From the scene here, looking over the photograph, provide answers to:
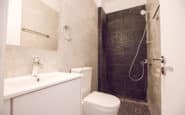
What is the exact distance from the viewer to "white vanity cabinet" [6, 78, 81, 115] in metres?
0.57

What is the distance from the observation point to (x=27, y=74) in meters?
Answer: 1.04

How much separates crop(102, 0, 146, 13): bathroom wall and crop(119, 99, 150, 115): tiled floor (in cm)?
225

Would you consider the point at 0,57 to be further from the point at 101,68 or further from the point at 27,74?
the point at 101,68

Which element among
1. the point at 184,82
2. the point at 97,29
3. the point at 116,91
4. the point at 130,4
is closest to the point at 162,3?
the point at 184,82

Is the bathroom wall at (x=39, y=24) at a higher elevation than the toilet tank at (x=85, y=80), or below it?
higher

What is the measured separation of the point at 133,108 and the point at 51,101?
1946mm

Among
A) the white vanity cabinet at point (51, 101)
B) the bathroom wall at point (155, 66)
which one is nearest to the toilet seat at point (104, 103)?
the white vanity cabinet at point (51, 101)

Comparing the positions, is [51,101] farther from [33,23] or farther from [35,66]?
[33,23]

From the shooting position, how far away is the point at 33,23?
3.74ft

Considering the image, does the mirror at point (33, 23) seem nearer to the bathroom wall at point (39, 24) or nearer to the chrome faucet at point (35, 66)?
the bathroom wall at point (39, 24)

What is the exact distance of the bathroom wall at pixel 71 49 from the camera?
0.96 metres

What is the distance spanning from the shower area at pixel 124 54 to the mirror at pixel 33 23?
4.67ft

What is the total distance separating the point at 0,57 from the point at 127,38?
2641mm

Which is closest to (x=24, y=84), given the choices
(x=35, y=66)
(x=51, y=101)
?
(x=35, y=66)
